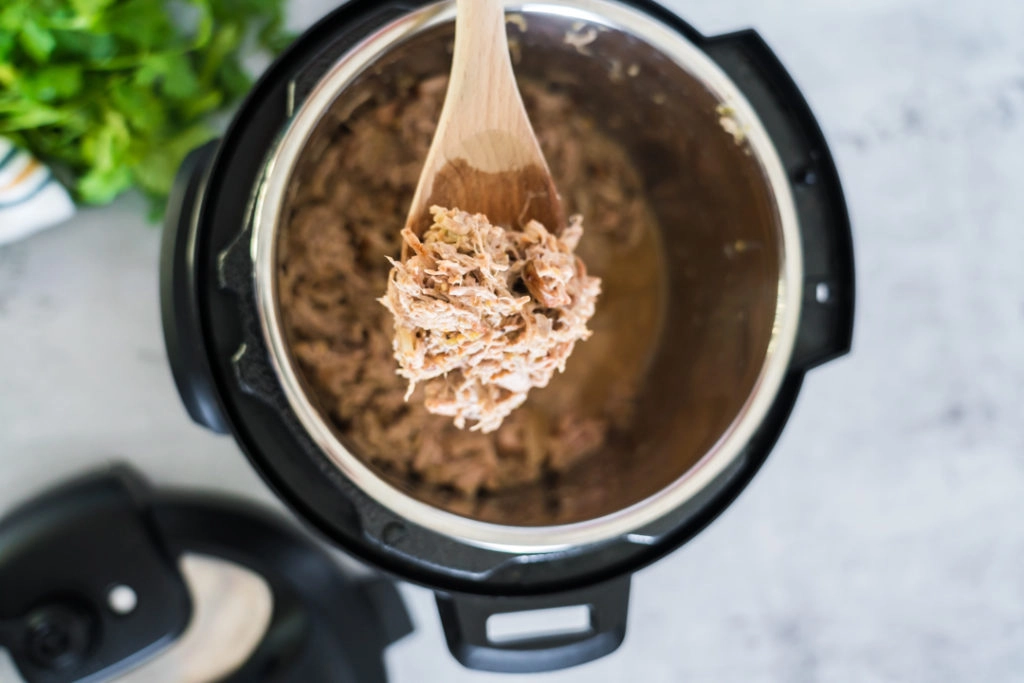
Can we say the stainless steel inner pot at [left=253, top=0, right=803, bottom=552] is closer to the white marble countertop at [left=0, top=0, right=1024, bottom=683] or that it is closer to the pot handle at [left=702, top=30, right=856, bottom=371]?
the pot handle at [left=702, top=30, right=856, bottom=371]

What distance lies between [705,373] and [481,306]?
0.28 meters

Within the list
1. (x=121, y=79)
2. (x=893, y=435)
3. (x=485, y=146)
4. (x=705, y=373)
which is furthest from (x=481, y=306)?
(x=893, y=435)

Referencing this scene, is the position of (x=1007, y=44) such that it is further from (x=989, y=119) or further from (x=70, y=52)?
(x=70, y=52)

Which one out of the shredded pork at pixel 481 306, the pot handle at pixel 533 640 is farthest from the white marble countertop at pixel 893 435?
the shredded pork at pixel 481 306

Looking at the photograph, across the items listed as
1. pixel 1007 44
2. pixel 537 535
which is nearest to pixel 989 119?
pixel 1007 44

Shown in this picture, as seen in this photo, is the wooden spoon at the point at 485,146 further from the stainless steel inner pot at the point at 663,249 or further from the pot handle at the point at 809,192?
the pot handle at the point at 809,192

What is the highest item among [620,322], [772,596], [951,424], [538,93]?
[538,93]

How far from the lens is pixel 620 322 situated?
85 cm

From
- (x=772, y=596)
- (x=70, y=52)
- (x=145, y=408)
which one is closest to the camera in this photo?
(x=70, y=52)

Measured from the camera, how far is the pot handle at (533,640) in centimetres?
71

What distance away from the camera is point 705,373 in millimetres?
794

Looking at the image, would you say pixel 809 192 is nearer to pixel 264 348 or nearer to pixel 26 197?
pixel 264 348

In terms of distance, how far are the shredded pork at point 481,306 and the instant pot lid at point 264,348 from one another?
113 mm

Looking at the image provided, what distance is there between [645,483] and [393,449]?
23 centimetres
